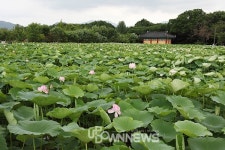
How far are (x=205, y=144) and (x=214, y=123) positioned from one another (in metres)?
0.30

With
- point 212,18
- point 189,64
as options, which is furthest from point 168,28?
point 189,64

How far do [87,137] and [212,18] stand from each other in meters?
49.4

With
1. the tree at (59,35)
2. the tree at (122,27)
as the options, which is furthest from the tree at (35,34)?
the tree at (122,27)

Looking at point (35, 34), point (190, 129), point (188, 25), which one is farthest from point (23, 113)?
point (188, 25)

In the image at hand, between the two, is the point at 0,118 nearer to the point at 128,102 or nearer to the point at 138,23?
the point at 128,102

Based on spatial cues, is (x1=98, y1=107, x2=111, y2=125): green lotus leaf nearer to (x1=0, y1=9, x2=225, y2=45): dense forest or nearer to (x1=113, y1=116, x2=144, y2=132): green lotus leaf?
(x1=113, y1=116, x2=144, y2=132): green lotus leaf

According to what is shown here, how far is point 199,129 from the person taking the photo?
1147 mm

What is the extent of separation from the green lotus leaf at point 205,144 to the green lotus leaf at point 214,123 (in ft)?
0.69

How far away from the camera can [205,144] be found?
3.58ft

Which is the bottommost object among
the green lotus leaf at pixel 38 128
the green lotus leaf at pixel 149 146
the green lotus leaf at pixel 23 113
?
the green lotus leaf at pixel 149 146

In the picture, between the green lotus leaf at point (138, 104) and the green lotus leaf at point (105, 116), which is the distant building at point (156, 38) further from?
the green lotus leaf at point (105, 116)

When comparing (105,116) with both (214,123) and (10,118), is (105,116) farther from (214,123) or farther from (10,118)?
(214,123)

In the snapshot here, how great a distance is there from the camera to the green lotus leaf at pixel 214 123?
4.32 ft

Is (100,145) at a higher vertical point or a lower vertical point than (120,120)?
lower
